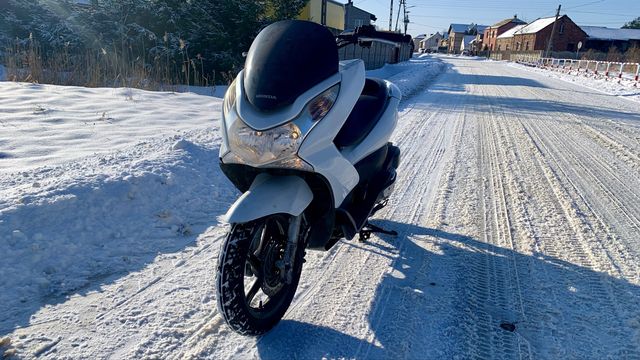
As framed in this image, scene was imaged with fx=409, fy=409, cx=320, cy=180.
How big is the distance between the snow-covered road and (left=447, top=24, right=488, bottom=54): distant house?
125 m

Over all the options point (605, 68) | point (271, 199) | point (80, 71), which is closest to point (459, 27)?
point (605, 68)

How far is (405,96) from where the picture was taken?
40.5 feet

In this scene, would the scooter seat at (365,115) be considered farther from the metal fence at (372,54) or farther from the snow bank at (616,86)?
the snow bank at (616,86)

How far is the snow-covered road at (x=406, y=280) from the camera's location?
2.25 meters

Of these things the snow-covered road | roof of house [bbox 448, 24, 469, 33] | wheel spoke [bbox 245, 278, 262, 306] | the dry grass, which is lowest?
the snow-covered road

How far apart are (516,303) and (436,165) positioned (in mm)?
3186

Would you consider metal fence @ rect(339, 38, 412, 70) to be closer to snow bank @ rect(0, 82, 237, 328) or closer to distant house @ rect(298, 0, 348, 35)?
distant house @ rect(298, 0, 348, 35)

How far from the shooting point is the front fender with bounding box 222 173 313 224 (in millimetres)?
2047

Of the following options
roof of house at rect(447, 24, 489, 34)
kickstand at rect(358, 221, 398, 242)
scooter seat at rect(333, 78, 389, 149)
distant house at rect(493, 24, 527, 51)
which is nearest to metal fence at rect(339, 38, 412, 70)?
scooter seat at rect(333, 78, 389, 149)

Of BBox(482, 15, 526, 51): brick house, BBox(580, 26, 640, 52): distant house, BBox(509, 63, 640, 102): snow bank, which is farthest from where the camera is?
BBox(482, 15, 526, 51): brick house

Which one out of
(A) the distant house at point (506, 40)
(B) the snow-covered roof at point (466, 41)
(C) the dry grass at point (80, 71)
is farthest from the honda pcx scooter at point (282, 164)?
(B) the snow-covered roof at point (466, 41)

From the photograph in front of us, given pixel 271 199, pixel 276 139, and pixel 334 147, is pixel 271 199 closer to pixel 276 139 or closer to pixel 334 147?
pixel 276 139

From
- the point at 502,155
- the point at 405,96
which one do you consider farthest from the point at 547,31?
the point at 502,155

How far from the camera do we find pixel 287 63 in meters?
2.26
